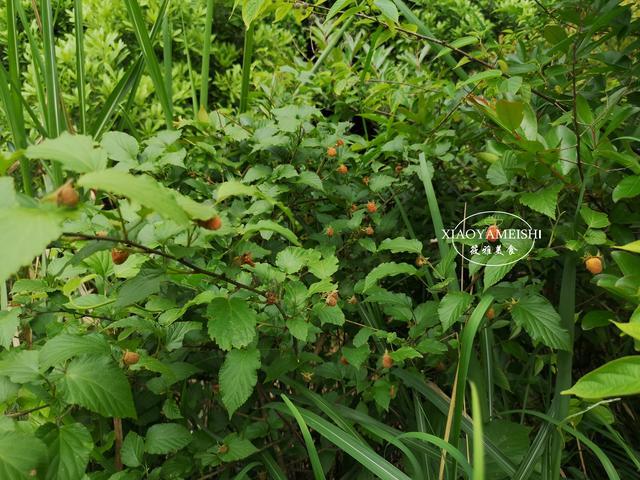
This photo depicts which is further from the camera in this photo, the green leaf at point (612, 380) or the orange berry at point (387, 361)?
the orange berry at point (387, 361)

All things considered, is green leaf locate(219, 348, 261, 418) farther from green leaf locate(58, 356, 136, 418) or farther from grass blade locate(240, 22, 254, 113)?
grass blade locate(240, 22, 254, 113)

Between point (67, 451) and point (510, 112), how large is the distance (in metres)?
0.77

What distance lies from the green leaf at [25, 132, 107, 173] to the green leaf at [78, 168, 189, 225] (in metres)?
0.08

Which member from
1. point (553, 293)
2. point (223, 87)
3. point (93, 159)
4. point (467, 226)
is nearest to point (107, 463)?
point (93, 159)

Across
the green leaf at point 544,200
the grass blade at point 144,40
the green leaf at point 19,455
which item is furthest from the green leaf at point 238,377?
the grass blade at point 144,40

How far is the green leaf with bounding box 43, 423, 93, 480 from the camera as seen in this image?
0.59 meters

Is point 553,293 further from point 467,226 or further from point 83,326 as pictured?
point 83,326

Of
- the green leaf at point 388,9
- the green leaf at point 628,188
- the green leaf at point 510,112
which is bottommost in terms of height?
the green leaf at point 628,188

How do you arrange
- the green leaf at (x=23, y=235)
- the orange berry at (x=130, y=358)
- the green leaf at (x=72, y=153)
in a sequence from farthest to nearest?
1. the orange berry at (x=130, y=358)
2. the green leaf at (x=72, y=153)
3. the green leaf at (x=23, y=235)

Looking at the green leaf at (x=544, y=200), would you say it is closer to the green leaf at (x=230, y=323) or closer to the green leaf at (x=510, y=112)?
the green leaf at (x=510, y=112)

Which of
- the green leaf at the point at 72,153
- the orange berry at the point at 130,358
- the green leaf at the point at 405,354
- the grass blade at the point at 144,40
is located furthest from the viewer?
the grass blade at the point at 144,40

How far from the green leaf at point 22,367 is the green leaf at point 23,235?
0.32 meters

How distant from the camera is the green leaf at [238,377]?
69 cm

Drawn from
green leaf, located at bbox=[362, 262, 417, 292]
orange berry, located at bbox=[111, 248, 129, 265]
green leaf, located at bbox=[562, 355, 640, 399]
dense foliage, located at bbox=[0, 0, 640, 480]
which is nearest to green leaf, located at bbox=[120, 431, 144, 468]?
dense foliage, located at bbox=[0, 0, 640, 480]
